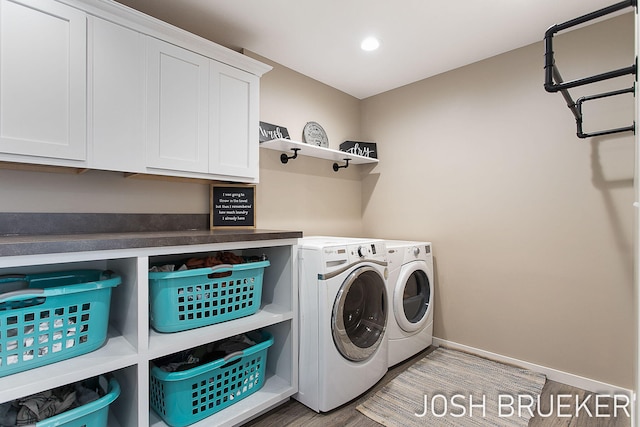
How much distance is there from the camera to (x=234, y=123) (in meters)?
2.06

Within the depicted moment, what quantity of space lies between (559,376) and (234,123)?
109 inches

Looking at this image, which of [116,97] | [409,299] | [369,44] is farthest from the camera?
[409,299]

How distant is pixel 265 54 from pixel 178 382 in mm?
2270

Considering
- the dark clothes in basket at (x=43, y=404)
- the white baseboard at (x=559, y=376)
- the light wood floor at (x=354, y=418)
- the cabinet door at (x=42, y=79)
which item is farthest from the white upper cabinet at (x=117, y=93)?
the white baseboard at (x=559, y=376)

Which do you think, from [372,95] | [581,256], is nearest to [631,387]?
[581,256]

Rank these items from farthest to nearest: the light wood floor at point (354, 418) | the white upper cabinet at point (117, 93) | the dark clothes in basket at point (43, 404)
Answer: the light wood floor at point (354, 418), the white upper cabinet at point (117, 93), the dark clothes in basket at point (43, 404)

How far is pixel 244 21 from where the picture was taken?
211 cm

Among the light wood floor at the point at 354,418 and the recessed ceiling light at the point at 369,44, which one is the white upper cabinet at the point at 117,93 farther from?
the light wood floor at the point at 354,418

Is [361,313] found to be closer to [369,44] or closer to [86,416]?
[86,416]

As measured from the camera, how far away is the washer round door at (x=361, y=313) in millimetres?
1986

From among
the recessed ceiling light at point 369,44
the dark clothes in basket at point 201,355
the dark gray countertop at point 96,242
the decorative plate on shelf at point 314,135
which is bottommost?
the dark clothes in basket at point 201,355

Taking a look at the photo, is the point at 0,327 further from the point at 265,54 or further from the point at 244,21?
the point at 265,54

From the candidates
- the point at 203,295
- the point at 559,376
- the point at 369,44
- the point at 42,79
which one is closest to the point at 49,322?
the point at 203,295

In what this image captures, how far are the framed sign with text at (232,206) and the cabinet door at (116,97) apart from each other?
2.12ft
